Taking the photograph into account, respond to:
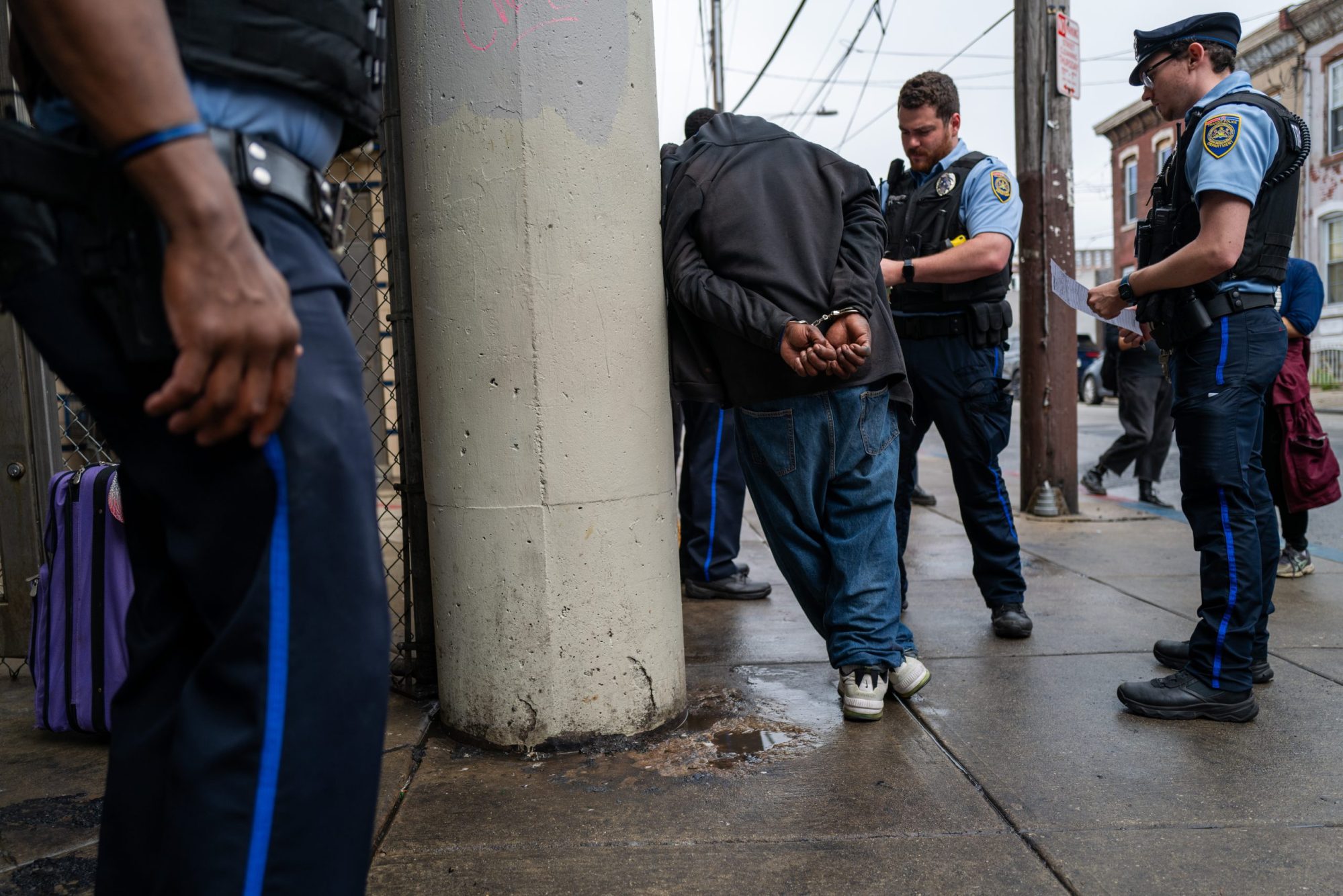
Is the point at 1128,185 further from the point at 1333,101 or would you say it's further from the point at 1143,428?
the point at 1143,428

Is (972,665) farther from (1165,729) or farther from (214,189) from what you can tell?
(214,189)

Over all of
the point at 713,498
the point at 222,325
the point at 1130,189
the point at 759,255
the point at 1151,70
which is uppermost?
the point at 1130,189

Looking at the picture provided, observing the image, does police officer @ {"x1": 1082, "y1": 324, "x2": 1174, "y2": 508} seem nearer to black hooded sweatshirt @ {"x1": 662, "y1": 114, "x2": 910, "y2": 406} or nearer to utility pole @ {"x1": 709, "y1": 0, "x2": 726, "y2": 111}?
black hooded sweatshirt @ {"x1": 662, "y1": 114, "x2": 910, "y2": 406}

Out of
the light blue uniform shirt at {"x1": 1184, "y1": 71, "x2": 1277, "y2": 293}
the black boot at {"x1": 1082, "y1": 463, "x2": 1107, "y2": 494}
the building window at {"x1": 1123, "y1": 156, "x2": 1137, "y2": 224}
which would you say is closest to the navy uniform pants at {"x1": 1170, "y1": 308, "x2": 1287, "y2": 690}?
the light blue uniform shirt at {"x1": 1184, "y1": 71, "x2": 1277, "y2": 293}

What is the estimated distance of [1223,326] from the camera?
9.62 feet

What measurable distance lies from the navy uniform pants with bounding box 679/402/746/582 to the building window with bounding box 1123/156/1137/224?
2904 cm

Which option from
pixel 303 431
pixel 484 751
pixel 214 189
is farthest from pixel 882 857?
pixel 214 189

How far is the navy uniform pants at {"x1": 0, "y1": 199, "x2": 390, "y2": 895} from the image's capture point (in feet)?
3.65

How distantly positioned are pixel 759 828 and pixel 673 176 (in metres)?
1.72

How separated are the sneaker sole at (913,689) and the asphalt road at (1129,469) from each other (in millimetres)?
2112

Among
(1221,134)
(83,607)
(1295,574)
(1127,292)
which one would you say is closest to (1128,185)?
(1295,574)

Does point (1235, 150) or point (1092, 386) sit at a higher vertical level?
point (1235, 150)

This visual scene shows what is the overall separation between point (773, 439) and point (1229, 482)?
1.26 meters

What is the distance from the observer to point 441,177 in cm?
265
